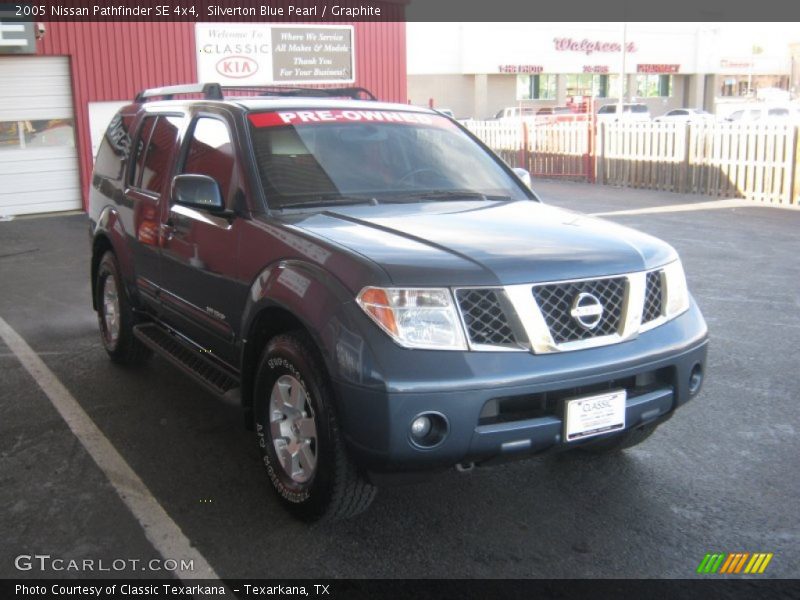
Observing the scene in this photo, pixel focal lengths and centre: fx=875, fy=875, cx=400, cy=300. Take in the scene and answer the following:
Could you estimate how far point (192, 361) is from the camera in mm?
4977

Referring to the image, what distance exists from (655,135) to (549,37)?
37.6 meters

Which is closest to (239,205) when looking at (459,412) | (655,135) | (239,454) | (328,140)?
(328,140)

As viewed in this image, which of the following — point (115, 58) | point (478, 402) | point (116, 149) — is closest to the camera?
point (478, 402)

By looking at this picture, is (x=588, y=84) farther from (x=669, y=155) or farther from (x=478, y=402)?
(x=478, y=402)

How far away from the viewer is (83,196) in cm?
1623

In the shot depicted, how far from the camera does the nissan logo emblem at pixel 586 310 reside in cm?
346

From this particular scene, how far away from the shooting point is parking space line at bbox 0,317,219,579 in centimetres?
357

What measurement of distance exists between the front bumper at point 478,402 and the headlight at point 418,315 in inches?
2.7

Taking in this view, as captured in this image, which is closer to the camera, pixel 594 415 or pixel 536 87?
pixel 594 415

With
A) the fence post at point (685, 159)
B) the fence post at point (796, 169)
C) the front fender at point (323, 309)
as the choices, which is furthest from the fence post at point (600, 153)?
the front fender at point (323, 309)

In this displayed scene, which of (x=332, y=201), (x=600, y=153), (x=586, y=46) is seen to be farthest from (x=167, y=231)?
(x=586, y=46)

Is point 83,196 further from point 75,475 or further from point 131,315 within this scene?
point 75,475

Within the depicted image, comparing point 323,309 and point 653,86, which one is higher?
point 653,86

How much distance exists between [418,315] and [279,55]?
16007mm
